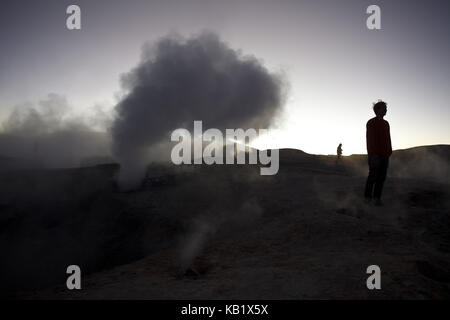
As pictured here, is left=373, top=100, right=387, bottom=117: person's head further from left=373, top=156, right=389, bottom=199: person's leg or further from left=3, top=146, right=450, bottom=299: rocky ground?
left=3, top=146, right=450, bottom=299: rocky ground

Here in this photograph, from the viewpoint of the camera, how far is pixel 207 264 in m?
5.41

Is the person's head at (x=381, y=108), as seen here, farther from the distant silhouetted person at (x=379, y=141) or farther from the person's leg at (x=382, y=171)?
the person's leg at (x=382, y=171)

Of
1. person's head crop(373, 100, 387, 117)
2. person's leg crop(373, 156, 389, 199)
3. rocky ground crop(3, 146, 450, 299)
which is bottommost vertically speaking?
rocky ground crop(3, 146, 450, 299)

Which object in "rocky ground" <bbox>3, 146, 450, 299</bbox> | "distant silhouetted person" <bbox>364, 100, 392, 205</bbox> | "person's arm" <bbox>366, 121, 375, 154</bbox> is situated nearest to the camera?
"rocky ground" <bbox>3, 146, 450, 299</bbox>

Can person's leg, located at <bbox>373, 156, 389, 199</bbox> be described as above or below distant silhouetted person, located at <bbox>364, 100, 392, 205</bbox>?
below

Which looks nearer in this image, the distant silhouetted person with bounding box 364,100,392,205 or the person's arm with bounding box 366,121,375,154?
the distant silhouetted person with bounding box 364,100,392,205

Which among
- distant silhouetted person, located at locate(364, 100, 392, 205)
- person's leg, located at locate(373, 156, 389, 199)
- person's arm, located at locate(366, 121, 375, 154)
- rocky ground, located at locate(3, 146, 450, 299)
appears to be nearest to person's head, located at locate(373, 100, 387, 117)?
distant silhouetted person, located at locate(364, 100, 392, 205)

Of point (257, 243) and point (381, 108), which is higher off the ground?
point (381, 108)

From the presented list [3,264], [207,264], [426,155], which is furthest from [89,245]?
[426,155]

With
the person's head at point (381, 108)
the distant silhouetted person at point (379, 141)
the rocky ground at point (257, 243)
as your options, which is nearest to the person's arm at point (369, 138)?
the distant silhouetted person at point (379, 141)

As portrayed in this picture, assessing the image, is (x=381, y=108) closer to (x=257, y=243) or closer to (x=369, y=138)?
(x=369, y=138)

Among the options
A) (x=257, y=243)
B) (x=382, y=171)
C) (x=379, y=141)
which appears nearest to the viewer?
(x=257, y=243)

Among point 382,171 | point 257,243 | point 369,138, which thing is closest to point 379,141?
point 369,138
